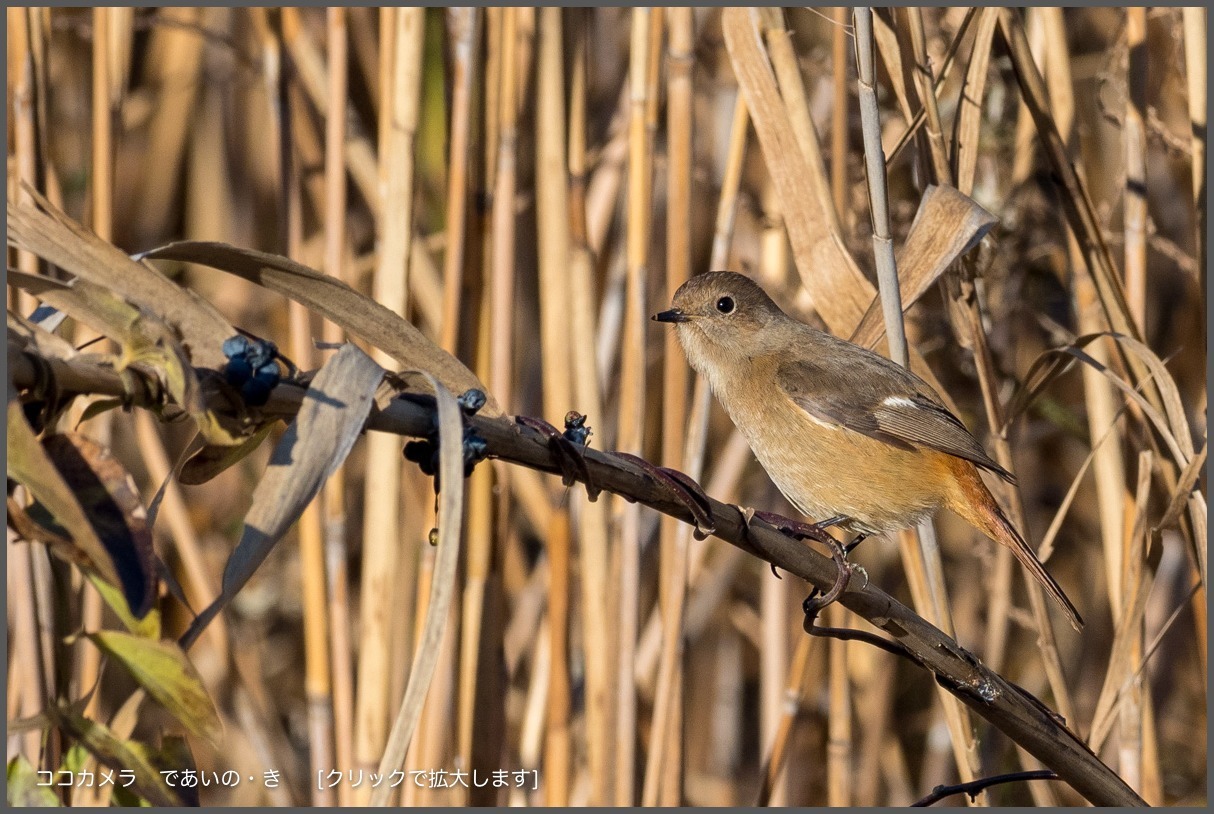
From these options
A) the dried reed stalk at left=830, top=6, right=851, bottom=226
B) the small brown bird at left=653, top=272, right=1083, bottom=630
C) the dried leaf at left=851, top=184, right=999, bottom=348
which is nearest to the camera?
the dried leaf at left=851, top=184, right=999, bottom=348

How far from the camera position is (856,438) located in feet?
6.57

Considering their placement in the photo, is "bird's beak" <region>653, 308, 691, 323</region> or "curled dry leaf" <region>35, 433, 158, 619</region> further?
"bird's beak" <region>653, 308, 691, 323</region>

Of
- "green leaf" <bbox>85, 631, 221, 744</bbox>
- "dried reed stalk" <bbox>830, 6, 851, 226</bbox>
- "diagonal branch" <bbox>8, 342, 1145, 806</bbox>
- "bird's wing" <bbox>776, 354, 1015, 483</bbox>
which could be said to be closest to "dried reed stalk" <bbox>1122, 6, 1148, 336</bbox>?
"bird's wing" <bbox>776, 354, 1015, 483</bbox>

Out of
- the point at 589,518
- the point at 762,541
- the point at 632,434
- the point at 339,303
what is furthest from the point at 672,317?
the point at 339,303

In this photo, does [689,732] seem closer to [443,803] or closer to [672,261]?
[443,803]

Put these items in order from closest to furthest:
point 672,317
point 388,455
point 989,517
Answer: point 989,517
point 388,455
point 672,317

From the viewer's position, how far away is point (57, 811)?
0.97 meters

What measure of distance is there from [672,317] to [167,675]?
147 cm

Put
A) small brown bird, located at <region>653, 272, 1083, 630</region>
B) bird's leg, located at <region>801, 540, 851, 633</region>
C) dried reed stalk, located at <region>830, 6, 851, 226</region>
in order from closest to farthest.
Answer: bird's leg, located at <region>801, 540, 851, 633</region> → small brown bird, located at <region>653, 272, 1083, 630</region> → dried reed stalk, located at <region>830, 6, 851, 226</region>

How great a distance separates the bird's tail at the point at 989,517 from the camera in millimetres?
1798

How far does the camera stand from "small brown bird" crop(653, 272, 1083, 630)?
1937mm

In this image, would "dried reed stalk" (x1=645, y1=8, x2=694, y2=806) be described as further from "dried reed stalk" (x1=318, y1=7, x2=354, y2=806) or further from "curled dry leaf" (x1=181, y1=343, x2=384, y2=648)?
"curled dry leaf" (x1=181, y1=343, x2=384, y2=648)

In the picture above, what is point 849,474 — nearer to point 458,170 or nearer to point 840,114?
point 840,114

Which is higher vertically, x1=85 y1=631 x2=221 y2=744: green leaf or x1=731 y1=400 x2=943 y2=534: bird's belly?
x1=731 y1=400 x2=943 y2=534: bird's belly
